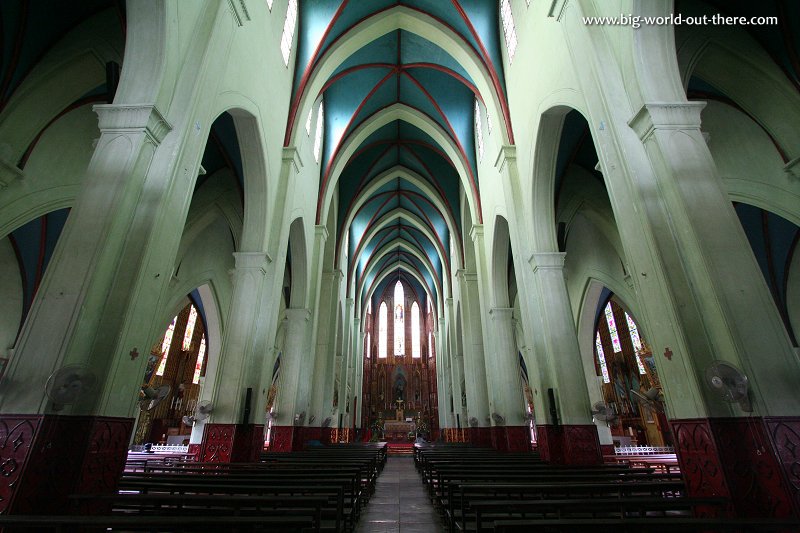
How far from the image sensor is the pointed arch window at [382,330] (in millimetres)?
38219

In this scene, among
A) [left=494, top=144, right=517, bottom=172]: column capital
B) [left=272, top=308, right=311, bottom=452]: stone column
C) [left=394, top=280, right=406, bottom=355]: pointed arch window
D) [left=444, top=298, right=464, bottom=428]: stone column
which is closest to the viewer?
[left=494, top=144, right=517, bottom=172]: column capital

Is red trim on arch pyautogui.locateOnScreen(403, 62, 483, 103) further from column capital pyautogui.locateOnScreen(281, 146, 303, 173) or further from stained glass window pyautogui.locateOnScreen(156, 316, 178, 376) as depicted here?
stained glass window pyautogui.locateOnScreen(156, 316, 178, 376)

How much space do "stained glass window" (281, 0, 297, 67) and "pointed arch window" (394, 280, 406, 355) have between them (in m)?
30.1

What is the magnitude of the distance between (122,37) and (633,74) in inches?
365

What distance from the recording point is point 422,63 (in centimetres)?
1438

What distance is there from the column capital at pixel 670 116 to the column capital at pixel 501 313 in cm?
839

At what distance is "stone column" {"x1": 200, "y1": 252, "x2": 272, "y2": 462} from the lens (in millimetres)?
7258

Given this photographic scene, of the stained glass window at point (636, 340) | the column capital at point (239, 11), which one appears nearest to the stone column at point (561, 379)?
the column capital at point (239, 11)

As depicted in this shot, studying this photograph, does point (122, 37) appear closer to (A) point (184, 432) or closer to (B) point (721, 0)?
(B) point (721, 0)

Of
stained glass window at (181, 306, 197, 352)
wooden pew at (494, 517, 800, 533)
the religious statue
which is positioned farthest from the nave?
the religious statue

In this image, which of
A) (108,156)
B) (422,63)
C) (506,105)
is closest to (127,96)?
(108,156)

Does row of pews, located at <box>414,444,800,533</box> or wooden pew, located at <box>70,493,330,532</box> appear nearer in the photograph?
row of pews, located at <box>414,444,800,533</box>

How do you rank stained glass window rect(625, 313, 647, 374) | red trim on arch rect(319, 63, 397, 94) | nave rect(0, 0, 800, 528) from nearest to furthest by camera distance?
1. nave rect(0, 0, 800, 528)
2. red trim on arch rect(319, 63, 397, 94)
3. stained glass window rect(625, 313, 647, 374)

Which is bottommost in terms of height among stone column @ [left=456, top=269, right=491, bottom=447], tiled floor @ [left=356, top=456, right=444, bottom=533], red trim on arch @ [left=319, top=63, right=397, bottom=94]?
tiled floor @ [left=356, top=456, right=444, bottom=533]
